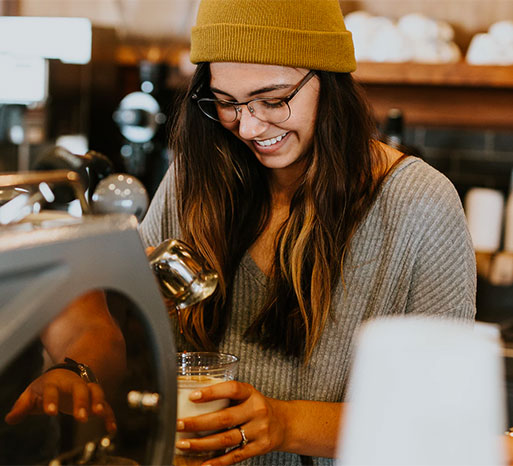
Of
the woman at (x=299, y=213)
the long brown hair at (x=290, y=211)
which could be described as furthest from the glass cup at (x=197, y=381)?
the long brown hair at (x=290, y=211)

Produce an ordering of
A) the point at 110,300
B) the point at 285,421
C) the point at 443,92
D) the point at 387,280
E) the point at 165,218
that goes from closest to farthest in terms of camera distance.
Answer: the point at 110,300 < the point at 285,421 < the point at 387,280 < the point at 165,218 < the point at 443,92

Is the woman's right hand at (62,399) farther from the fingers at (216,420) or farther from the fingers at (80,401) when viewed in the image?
the fingers at (216,420)

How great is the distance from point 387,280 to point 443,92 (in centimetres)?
183

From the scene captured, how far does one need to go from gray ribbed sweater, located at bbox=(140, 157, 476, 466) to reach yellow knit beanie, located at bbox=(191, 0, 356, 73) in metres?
0.25

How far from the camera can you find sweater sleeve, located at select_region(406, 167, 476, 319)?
1254 mm

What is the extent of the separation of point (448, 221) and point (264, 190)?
14.6 inches

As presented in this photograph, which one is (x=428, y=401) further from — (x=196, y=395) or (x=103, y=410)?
(x=196, y=395)

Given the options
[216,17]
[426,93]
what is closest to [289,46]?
[216,17]

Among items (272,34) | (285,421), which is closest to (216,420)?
(285,421)

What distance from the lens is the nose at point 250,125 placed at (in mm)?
1240

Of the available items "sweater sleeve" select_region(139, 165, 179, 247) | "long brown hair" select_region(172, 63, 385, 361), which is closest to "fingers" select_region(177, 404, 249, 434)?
"long brown hair" select_region(172, 63, 385, 361)

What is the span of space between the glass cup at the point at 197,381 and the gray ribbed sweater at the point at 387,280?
344 millimetres

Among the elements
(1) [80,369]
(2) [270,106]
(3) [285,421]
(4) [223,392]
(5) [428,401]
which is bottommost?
(3) [285,421]

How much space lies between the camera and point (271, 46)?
122cm
